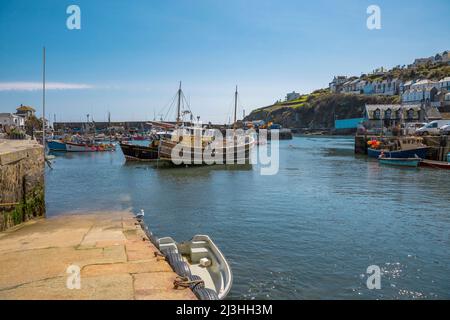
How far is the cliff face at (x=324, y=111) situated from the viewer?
141500 millimetres

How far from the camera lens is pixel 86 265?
765 cm

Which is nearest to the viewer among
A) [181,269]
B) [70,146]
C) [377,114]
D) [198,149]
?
[181,269]

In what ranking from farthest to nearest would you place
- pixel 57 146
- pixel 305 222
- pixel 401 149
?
pixel 57 146 < pixel 401 149 < pixel 305 222

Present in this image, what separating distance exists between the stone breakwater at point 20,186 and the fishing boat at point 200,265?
5694 mm

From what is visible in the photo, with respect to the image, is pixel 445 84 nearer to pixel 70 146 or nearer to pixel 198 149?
pixel 198 149

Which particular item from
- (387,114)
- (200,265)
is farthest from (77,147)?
(387,114)

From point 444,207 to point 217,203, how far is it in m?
12.3

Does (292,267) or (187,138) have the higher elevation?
(187,138)

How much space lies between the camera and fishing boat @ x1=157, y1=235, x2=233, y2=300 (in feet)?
23.1

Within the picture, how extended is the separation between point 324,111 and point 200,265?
156144mm

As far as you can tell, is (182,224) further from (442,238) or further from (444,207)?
(444,207)

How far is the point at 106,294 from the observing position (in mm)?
6074

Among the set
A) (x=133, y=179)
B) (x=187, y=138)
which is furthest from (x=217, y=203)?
(x=187, y=138)
